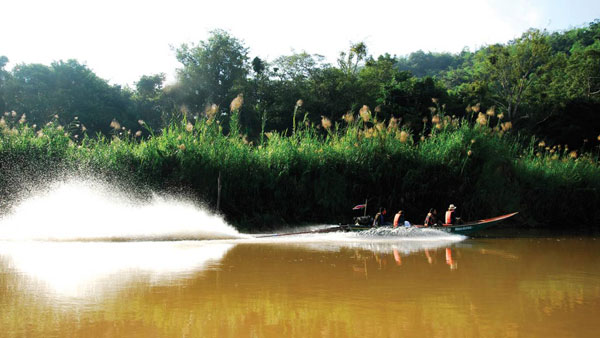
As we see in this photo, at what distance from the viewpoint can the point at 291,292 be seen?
782 cm

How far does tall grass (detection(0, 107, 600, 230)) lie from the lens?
52.3 feet

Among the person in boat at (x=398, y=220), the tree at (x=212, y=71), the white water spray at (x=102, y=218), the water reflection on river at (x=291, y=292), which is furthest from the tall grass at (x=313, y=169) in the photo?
the tree at (x=212, y=71)

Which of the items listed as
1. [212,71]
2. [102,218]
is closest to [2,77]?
[212,71]

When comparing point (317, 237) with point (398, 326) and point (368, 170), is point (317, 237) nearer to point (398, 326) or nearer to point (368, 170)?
point (368, 170)

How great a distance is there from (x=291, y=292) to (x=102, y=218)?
9.19m

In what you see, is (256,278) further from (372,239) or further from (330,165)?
(330,165)

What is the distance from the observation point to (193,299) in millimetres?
7262

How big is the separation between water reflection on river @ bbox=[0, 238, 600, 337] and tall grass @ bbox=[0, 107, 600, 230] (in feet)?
12.2

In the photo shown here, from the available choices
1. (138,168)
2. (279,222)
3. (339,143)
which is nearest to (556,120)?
(339,143)

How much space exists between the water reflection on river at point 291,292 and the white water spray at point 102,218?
5.46 feet

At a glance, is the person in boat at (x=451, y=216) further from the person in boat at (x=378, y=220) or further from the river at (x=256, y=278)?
the person in boat at (x=378, y=220)

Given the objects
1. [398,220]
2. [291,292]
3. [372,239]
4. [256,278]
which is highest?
[398,220]

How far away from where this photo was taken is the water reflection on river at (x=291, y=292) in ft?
19.8

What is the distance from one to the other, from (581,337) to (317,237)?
31.3 feet
